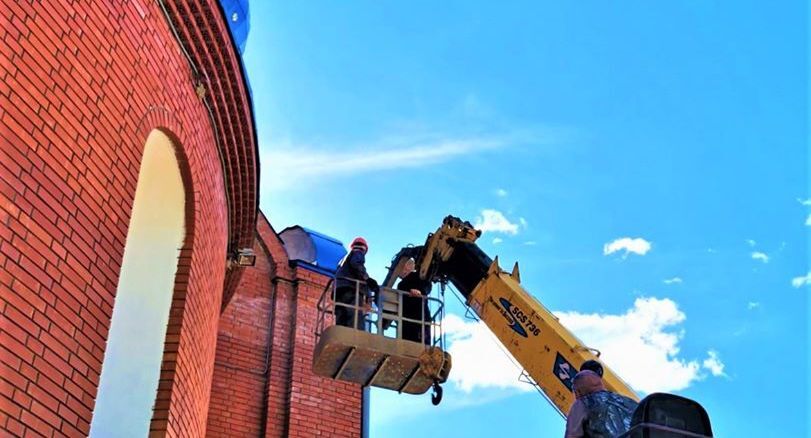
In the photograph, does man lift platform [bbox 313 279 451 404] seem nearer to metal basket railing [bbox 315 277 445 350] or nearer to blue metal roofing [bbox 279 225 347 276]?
metal basket railing [bbox 315 277 445 350]

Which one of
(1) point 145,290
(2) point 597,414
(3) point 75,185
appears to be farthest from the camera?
(1) point 145,290

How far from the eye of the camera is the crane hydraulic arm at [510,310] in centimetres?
827

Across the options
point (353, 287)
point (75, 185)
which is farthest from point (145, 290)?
→ point (353, 287)

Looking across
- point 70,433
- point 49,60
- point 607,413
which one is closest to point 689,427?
point 607,413

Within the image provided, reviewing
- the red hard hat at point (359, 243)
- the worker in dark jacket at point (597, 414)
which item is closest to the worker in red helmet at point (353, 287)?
the red hard hat at point (359, 243)

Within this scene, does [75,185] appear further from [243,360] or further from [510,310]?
[243,360]

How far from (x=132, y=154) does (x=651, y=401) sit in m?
3.84

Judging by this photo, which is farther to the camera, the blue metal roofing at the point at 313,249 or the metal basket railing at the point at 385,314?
the blue metal roofing at the point at 313,249

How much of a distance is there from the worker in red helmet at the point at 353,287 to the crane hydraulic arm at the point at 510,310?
1.06m

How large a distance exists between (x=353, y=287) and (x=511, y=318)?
1.79 metres

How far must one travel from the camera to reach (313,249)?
1234 cm

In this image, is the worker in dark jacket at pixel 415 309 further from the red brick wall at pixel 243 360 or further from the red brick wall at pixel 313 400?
the red brick wall at pixel 243 360

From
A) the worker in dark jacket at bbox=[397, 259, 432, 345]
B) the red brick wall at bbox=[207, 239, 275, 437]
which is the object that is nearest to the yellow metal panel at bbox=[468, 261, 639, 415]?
the worker in dark jacket at bbox=[397, 259, 432, 345]

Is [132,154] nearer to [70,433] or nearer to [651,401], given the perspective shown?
[70,433]
